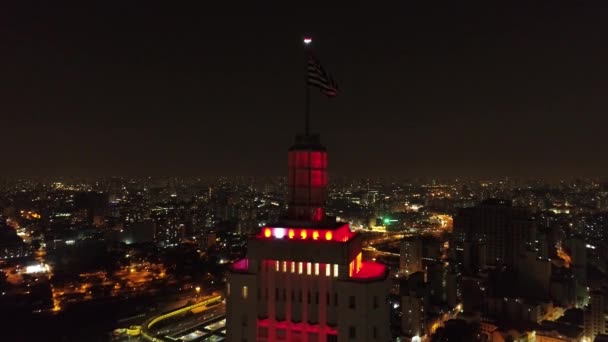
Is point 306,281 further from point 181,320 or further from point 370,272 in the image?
point 181,320

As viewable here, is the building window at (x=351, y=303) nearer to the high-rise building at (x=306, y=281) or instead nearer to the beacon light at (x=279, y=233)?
the high-rise building at (x=306, y=281)

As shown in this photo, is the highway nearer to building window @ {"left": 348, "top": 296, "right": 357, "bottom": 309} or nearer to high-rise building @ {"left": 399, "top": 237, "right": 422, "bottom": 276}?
building window @ {"left": 348, "top": 296, "right": 357, "bottom": 309}

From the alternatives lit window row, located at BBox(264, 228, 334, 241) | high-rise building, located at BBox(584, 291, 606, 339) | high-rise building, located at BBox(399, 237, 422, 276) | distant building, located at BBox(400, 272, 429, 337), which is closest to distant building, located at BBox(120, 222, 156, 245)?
high-rise building, located at BBox(399, 237, 422, 276)

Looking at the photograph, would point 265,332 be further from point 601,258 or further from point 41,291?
point 601,258

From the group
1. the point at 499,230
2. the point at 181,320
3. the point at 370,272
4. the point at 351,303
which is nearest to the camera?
the point at 351,303

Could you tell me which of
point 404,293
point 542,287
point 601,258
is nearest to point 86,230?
point 404,293

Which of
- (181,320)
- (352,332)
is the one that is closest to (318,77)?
(352,332)

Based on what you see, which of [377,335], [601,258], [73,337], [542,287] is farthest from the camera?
[601,258]
